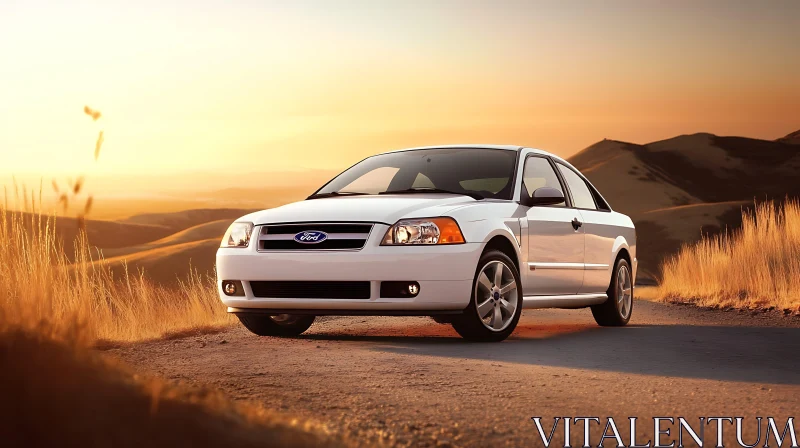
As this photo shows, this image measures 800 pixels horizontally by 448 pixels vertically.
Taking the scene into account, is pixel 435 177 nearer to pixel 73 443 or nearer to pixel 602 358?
pixel 602 358

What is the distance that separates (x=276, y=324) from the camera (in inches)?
410

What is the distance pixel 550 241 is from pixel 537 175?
0.77m

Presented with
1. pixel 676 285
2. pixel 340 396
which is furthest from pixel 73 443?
pixel 676 285

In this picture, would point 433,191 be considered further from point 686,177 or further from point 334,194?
point 686,177

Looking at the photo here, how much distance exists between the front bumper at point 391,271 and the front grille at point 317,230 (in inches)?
3.2

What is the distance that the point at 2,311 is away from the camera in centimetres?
527

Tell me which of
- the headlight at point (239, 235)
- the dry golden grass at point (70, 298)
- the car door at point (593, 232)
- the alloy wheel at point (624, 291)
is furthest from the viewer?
the alloy wheel at point (624, 291)

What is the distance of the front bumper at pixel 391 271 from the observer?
8773 mm

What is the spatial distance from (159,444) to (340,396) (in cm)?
246

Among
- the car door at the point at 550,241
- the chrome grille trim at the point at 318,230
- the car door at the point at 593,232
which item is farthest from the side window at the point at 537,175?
the chrome grille trim at the point at 318,230

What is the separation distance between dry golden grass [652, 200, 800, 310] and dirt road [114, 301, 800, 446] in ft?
14.1

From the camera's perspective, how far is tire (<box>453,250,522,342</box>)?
9117mm

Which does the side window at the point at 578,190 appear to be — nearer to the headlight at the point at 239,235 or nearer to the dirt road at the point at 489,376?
the dirt road at the point at 489,376

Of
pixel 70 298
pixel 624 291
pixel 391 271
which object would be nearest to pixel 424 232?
pixel 391 271
